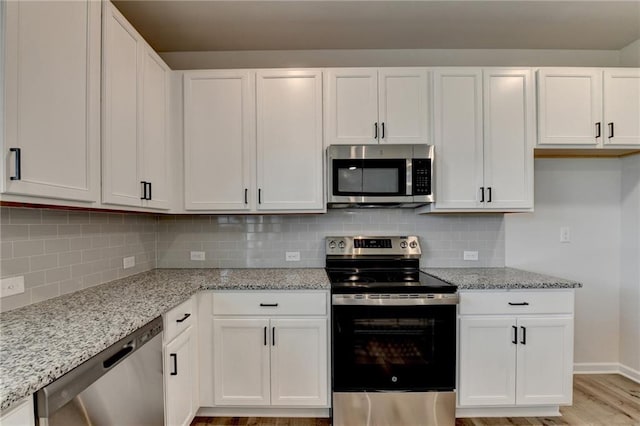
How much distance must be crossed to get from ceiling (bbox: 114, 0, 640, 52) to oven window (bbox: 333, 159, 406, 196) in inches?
41.0

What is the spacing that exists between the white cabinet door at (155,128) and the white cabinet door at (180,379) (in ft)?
2.89

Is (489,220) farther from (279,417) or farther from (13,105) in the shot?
(13,105)

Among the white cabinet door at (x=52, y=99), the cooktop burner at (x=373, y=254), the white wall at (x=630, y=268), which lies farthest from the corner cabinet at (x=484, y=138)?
the white cabinet door at (x=52, y=99)

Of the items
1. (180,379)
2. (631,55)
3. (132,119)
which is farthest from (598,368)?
(132,119)

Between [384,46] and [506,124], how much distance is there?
1.17 metres

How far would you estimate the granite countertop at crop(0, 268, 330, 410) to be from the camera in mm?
854

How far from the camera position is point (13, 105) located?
1063mm

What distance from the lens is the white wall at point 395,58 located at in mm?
2684

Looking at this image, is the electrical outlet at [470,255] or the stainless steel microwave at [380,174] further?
the electrical outlet at [470,255]

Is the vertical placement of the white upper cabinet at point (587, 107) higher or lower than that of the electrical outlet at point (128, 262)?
higher

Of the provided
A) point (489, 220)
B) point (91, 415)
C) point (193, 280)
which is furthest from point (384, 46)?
point (91, 415)

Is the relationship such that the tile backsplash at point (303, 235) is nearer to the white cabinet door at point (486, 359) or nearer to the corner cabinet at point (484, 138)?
the corner cabinet at point (484, 138)

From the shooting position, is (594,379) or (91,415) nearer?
(91,415)

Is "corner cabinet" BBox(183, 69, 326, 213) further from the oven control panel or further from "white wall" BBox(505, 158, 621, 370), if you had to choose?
"white wall" BBox(505, 158, 621, 370)
